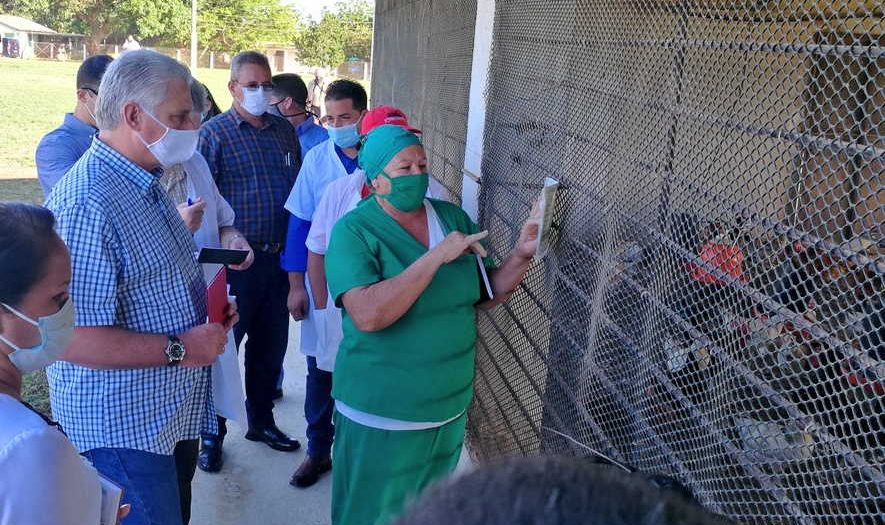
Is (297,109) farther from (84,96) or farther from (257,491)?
(257,491)

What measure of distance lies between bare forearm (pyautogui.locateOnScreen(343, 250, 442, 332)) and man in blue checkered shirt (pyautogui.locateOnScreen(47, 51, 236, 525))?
16.7 inches

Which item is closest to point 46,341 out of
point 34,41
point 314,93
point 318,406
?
point 318,406

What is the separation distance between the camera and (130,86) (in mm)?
2061

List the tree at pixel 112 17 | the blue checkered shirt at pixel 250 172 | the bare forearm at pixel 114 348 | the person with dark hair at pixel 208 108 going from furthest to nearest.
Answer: the tree at pixel 112 17 → the blue checkered shirt at pixel 250 172 → the person with dark hair at pixel 208 108 → the bare forearm at pixel 114 348

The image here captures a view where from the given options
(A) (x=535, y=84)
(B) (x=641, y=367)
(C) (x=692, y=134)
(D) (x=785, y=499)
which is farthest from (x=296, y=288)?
(D) (x=785, y=499)

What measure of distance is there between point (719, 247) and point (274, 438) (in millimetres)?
2845

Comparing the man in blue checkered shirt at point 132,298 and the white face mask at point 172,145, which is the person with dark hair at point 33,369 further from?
the white face mask at point 172,145

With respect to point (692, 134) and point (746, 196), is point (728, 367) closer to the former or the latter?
point (746, 196)

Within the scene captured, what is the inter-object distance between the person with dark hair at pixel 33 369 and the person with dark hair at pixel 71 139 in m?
2.00

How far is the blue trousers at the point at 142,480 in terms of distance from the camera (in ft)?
6.81

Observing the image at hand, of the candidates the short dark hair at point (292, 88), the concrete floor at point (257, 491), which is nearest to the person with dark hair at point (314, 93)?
the short dark hair at point (292, 88)

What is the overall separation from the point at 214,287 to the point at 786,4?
171 cm

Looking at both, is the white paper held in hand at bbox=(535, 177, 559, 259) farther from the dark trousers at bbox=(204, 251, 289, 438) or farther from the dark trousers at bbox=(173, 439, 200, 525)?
the dark trousers at bbox=(204, 251, 289, 438)

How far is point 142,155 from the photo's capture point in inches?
83.0
